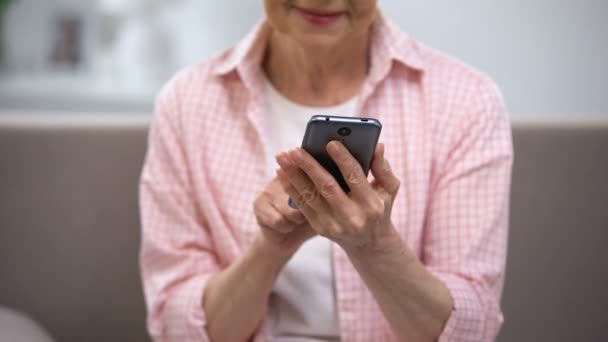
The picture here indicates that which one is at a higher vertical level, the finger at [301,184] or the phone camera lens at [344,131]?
the phone camera lens at [344,131]

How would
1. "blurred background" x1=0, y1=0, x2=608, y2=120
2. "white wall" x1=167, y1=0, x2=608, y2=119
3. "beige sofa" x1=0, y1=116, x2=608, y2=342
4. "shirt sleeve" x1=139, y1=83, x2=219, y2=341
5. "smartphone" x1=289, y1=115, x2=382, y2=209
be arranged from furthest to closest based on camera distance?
"blurred background" x1=0, y1=0, x2=608, y2=120, "white wall" x1=167, y1=0, x2=608, y2=119, "beige sofa" x1=0, y1=116, x2=608, y2=342, "shirt sleeve" x1=139, y1=83, x2=219, y2=341, "smartphone" x1=289, y1=115, x2=382, y2=209

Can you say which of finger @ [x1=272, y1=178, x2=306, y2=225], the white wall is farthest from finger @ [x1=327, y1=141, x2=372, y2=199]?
the white wall

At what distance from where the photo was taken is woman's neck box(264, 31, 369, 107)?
1034mm

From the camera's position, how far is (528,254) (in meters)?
1.22

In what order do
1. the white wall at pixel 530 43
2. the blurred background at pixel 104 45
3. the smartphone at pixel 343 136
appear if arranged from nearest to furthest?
1. the smartphone at pixel 343 136
2. the white wall at pixel 530 43
3. the blurred background at pixel 104 45

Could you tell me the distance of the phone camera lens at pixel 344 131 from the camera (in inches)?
27.8

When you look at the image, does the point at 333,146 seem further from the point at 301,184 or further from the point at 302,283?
the point at 302,283

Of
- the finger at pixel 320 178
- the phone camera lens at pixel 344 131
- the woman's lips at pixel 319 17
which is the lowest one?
the finger at pixel 320 178

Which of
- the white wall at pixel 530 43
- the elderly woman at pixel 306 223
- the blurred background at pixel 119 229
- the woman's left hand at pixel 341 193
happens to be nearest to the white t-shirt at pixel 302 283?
the elderly woman at pixel 306 223

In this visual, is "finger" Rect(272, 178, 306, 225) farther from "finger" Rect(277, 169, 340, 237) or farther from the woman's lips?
the woman's lips

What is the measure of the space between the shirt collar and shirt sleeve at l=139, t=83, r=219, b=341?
111 millimetres

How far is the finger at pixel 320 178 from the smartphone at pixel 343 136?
11 mm

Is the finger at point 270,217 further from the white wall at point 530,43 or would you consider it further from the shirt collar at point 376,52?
the white wall at point 530,43

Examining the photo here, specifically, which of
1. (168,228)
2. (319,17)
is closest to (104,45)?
(168,228)
